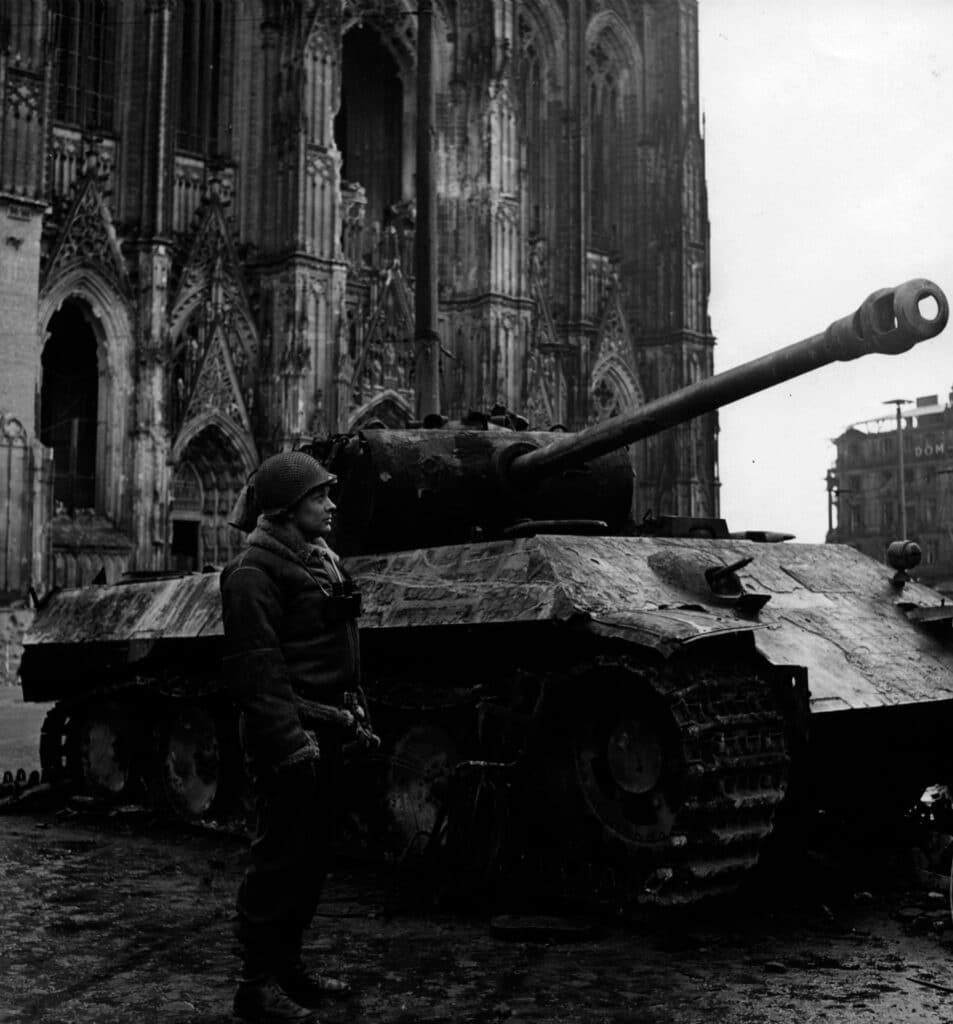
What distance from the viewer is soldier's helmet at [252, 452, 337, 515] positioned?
516cm

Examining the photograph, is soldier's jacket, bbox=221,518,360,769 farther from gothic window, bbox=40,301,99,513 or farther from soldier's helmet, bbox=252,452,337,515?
gothic window, bbox=40,301,99,513

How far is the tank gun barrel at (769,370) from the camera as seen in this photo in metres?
6.19

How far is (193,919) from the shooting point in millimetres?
6453

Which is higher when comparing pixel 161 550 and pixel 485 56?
pixel 485 56

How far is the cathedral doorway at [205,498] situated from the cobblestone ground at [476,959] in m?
19.1

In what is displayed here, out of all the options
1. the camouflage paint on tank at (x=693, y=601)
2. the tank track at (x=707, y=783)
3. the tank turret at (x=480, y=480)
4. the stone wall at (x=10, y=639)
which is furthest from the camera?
the stone wall at (x=10, y=639)

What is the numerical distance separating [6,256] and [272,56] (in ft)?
26.8

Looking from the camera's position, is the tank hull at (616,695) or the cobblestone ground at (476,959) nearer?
the cobblestone ground at (476,959)

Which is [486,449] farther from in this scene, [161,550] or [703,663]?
[161,550]

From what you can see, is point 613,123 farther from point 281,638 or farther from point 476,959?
point 281,638

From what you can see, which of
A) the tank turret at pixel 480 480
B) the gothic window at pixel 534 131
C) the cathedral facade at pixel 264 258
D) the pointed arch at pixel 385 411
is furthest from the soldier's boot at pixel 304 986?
the gothic window at pixel 534 131

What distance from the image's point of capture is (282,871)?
188 inches

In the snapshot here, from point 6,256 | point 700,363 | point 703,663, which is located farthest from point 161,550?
point 703,663

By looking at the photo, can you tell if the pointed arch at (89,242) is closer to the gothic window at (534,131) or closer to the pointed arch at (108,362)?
the pointed arch at (108,362)
